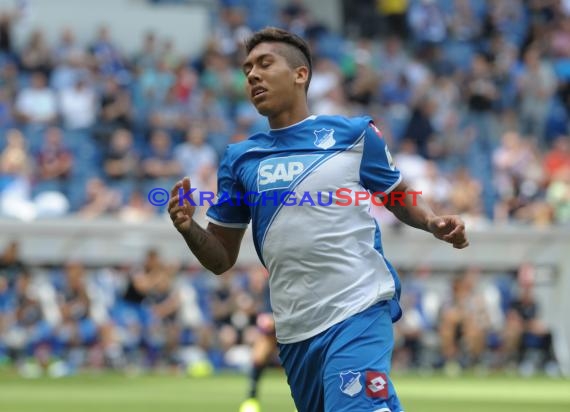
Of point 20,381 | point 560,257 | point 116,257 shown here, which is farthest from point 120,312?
point 560,257

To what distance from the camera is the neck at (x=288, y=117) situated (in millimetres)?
6219

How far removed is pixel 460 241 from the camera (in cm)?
587

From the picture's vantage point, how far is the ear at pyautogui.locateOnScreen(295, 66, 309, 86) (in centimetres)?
625

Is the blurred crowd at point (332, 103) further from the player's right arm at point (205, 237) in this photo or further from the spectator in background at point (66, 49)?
the player's right arm at point (205, 237)

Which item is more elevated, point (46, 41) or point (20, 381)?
point (46, 41)

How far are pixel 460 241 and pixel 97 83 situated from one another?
56.0ft

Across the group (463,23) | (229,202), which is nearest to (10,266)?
(463,23)

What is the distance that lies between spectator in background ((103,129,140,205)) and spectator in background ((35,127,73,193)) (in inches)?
26.7

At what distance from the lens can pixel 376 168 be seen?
611 centimetres

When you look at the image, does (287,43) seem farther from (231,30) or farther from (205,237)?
(231,30)

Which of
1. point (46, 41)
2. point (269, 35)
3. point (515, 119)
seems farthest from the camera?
point (515, 119)

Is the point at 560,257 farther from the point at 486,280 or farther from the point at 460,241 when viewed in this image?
the point at 460,241

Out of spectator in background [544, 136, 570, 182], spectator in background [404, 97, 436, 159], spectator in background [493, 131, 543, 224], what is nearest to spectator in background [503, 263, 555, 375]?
spectator in background [493, 131, 543, 224]

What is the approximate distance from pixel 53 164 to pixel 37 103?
5.10 ft
